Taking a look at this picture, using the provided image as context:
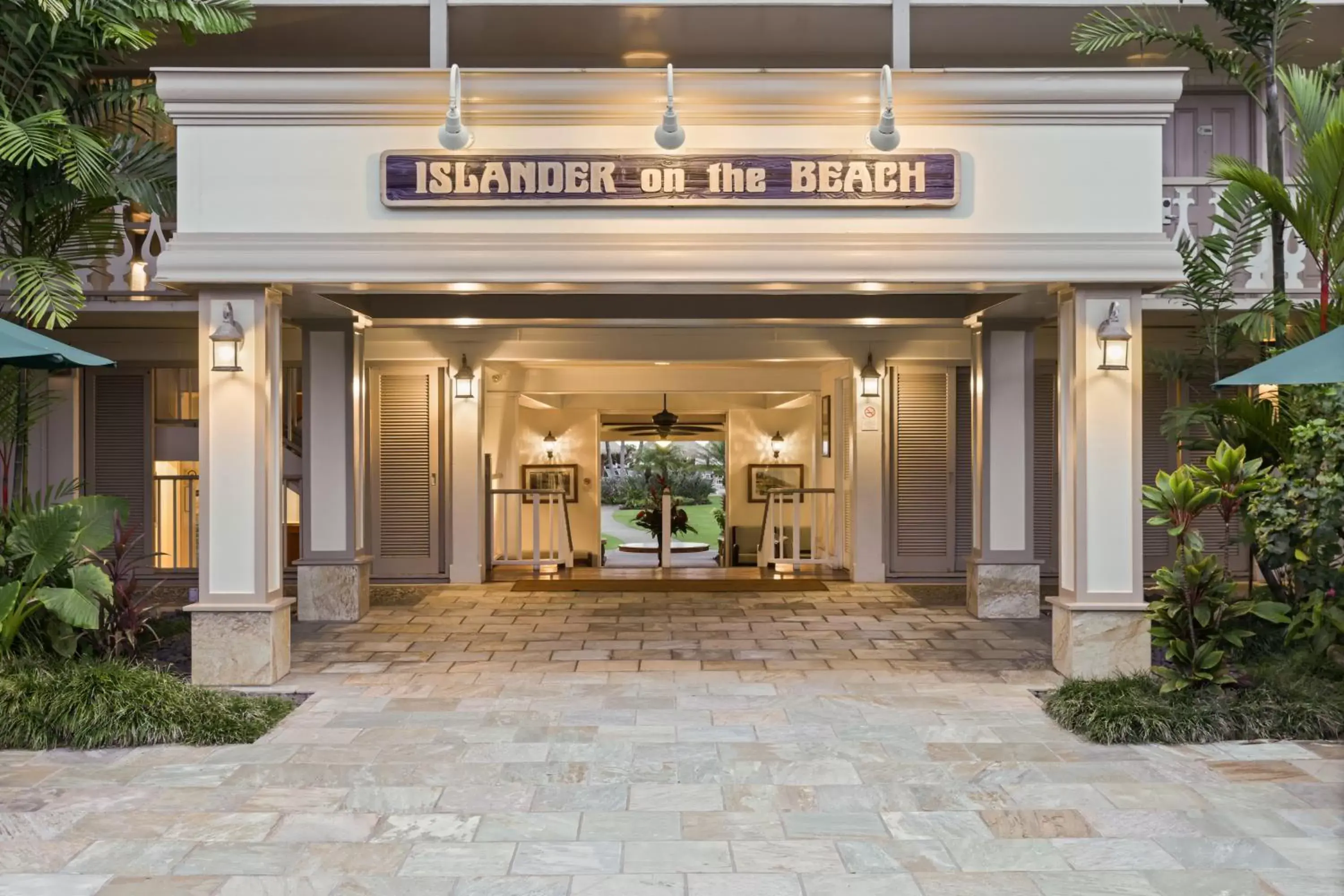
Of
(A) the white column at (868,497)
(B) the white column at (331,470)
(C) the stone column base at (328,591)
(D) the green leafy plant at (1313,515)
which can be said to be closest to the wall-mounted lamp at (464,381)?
(B) the white column at (331,470)

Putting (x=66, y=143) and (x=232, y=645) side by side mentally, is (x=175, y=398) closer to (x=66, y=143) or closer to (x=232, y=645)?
(x=66, y=143)

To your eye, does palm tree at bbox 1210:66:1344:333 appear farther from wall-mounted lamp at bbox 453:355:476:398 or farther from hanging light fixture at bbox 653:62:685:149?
wall-mounted lamp at bbox 453:355:476:398

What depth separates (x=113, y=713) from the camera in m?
4.90

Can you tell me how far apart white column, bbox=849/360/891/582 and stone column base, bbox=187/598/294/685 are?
5.87 meters

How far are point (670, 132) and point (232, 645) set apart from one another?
3850mm

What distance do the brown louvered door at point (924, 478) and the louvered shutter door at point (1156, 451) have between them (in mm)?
1837

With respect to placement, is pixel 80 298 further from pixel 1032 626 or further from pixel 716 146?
pixel 1032 626

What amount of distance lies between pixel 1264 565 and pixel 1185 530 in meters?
0.64

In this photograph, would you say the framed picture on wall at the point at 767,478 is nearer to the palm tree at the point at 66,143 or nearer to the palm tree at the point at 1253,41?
the palm tree at the point at 1253,41

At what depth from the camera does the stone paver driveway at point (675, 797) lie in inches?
133

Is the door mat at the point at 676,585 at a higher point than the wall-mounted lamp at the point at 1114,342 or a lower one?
lower

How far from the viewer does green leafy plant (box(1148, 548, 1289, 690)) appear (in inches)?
207

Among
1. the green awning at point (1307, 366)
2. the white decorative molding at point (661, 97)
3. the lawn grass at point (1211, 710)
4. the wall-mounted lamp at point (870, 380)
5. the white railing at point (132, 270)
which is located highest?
the white decorative molding at point (661, 97)

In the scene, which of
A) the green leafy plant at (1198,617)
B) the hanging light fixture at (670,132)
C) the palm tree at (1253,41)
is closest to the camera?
the green leafy plant at (1198,617)
